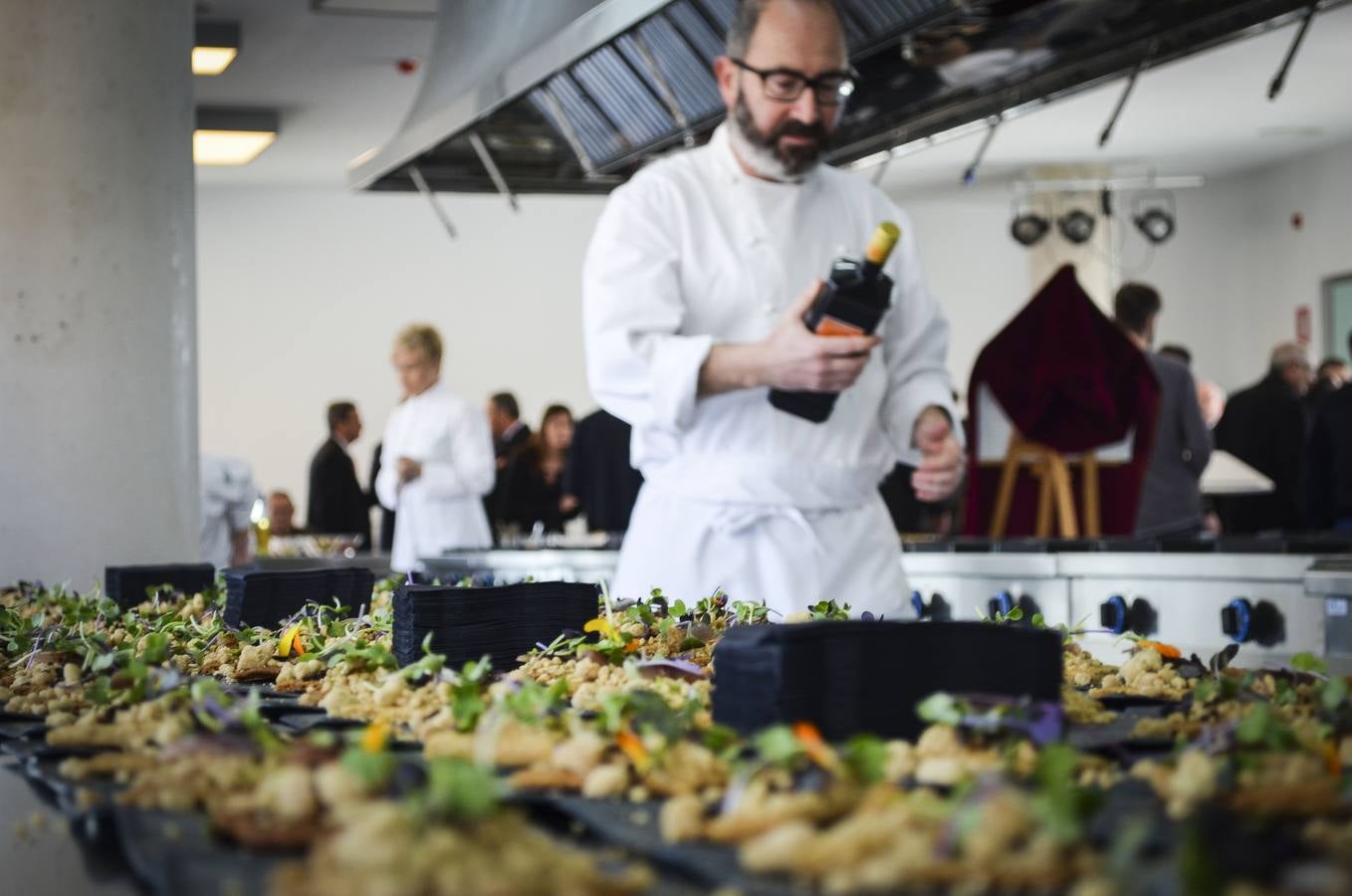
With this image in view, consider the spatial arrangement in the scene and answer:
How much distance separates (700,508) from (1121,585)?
904 mm

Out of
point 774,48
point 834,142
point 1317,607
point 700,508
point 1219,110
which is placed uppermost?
point 1219,110

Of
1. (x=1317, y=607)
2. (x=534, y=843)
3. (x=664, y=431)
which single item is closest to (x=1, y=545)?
(x=664, y=431)

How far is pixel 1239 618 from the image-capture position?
2.69m

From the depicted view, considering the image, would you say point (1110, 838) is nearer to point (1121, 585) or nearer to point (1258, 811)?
point (1258, 811)

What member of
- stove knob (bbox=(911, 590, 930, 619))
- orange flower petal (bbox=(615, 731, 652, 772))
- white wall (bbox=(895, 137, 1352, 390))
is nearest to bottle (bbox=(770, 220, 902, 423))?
stove knob (bbox=(911, 590, 930, 619))

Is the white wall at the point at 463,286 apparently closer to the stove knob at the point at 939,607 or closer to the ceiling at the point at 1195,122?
the ceiling at the point at 1195,122

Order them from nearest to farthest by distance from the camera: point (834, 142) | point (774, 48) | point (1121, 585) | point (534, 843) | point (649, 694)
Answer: point (534, 843)
point (649, 694)
point (774, 48)
point (1121, 585)
point (834, 142)

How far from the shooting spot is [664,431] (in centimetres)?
248

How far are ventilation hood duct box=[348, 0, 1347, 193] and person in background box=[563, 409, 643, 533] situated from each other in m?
1.70

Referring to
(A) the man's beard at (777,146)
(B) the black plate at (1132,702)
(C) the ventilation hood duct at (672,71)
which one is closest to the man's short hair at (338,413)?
(C) the ventilation hood duct at (672,71)

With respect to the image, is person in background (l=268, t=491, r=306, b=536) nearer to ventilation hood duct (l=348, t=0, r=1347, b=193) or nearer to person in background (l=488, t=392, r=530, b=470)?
person in background (l=488, t=392, r=530, b=470)

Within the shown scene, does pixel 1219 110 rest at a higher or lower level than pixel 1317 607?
higher

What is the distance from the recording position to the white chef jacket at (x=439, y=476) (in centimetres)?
633

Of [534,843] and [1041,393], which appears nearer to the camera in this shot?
[534,843]
